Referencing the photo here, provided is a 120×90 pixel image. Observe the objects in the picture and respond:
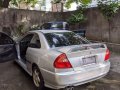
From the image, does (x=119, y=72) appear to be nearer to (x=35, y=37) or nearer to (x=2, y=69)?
(x=35, y=37)

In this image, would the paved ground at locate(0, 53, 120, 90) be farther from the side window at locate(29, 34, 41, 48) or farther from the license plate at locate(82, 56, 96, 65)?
the side window at locate(29, 34, 41, 48)

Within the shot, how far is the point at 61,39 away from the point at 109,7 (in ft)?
18.4

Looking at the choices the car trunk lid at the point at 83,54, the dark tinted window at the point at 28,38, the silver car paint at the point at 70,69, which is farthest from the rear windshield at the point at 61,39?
the dark tinted window at the point at 28,38

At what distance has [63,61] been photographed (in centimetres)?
354

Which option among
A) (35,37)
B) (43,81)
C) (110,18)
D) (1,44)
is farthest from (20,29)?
(43,81)

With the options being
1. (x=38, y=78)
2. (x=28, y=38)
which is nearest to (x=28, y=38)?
(x=28, y=38)

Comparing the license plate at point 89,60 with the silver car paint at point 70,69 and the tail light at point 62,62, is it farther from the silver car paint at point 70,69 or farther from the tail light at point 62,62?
the tail light at point 62,62

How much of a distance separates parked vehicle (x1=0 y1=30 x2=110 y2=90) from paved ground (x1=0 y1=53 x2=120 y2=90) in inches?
17.2

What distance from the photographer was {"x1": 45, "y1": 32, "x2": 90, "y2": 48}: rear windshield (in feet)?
14.1

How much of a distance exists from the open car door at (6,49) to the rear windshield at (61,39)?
67.1 inches

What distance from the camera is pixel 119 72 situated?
5.54 m

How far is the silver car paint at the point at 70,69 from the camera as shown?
Answer: 351 cm

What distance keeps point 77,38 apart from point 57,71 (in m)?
1.55

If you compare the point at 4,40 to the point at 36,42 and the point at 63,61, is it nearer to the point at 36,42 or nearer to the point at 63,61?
the point at 36,42
